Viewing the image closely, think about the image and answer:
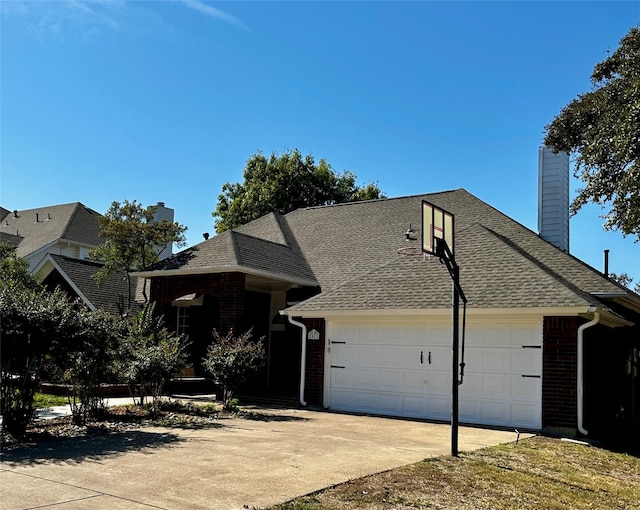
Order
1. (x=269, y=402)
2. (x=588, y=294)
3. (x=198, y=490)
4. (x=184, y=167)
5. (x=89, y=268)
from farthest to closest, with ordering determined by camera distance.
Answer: (x=89, y=268)
(x=184, y=167)
(x=269, y=402)
(x=588, y=294)
(x=198, y=490)

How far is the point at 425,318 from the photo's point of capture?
13188mm

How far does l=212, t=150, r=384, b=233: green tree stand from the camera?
A: 3644 cm

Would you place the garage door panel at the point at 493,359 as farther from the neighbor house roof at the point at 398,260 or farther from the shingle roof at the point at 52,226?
the shingle roof at the point at 52,226

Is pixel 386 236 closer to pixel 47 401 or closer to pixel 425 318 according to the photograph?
pixel 425 318

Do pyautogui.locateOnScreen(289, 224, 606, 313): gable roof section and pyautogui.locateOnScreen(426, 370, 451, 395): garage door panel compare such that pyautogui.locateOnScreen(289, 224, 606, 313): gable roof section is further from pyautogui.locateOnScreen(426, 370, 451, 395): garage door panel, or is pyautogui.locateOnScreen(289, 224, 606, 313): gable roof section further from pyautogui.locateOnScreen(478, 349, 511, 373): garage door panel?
pyautogui.locateOnScreen(426, 370, 451, 395): garage door panel

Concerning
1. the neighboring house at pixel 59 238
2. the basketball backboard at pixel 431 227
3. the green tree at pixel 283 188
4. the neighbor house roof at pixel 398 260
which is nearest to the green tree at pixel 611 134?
the neighbor house roof at pixel 398 260

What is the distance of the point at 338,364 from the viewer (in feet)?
47.4

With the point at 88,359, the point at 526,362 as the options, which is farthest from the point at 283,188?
the point at 88,359

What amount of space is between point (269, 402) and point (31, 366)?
7.27m

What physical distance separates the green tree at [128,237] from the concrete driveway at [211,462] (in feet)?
40.7

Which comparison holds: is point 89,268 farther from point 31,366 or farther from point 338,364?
point 31,366

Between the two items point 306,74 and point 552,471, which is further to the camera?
point 306,74

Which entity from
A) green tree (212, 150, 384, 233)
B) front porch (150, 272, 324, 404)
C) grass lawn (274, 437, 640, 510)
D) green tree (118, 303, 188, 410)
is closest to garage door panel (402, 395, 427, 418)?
front porch (150, 272, 324, 404)

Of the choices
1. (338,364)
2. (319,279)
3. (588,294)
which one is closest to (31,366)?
(338,364)
